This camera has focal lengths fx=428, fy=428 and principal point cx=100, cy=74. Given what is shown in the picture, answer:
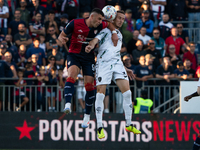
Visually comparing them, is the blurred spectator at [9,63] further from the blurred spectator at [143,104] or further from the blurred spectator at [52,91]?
the blurred spectator at [143,104]

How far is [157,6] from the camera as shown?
691 inches

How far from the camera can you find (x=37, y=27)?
16.4m

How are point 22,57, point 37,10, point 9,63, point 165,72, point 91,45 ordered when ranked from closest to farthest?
point 91,45 → point 9,63 → point 165,72 → point 22,57 → point 37,10

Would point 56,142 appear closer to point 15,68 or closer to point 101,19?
point 15,68

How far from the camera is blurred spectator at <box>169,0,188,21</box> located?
1756 centimetres

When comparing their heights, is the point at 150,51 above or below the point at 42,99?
above

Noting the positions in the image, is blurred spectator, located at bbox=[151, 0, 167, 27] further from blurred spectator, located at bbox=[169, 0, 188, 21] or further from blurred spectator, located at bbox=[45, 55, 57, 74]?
blurred spectator, located at bbox=[45, 55, 57, 74]

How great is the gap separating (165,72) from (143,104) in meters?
1.59

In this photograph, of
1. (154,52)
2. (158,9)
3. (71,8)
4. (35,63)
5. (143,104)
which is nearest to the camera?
(143,104)

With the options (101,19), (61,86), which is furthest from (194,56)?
(101,19)

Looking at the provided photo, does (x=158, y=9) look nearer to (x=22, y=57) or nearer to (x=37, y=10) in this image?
(x=37, y=10)

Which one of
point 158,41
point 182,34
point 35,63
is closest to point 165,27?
point 182,34

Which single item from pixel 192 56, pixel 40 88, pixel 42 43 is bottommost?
pixel 40 88

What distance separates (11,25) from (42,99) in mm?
4033
